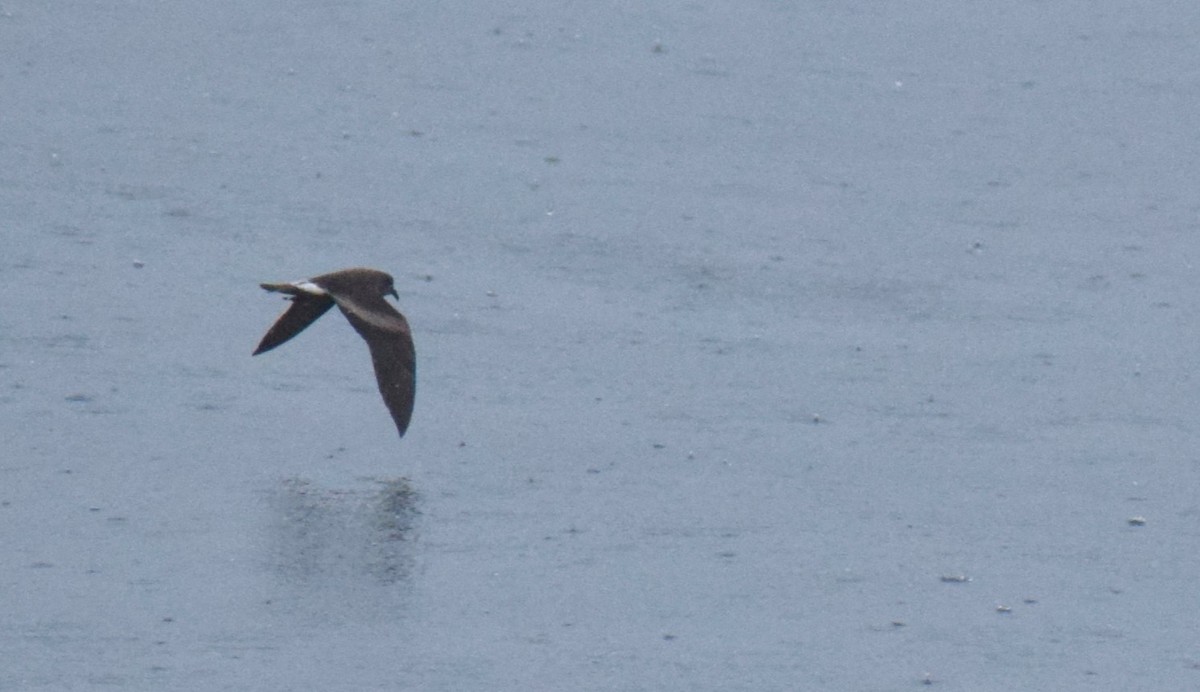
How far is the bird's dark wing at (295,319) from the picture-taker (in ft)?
18.5

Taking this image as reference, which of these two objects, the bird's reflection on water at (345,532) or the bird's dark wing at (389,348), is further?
the bird's dark wing at (389,348)

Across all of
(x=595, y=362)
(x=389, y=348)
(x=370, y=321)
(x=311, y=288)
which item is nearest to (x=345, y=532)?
(x=389, y=348)

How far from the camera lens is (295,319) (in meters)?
5.66

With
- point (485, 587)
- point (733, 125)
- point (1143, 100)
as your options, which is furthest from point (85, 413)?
point (1143, 100)

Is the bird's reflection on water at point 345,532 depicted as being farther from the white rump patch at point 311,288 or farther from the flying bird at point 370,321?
the white rump patch at point 311,288

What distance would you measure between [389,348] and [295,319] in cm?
39

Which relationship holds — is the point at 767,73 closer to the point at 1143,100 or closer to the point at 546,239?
the point at 1143,100

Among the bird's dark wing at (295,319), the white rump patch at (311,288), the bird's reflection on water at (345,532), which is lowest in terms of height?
the bird's reflection on water at (345,532)

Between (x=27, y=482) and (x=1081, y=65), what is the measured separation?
611cm

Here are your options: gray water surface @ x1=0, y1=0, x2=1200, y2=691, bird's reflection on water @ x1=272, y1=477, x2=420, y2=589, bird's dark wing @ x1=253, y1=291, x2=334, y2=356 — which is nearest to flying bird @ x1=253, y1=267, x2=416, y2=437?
bird's dark wing @ x1=253, y1=291, x2=334, y2=356

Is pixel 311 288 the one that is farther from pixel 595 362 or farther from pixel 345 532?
pixel 345 532

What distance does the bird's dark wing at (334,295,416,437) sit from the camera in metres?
5.26

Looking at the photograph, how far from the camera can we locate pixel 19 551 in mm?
4453

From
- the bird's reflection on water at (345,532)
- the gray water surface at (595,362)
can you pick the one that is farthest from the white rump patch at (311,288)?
the bird's reflection on water at (345,532)
